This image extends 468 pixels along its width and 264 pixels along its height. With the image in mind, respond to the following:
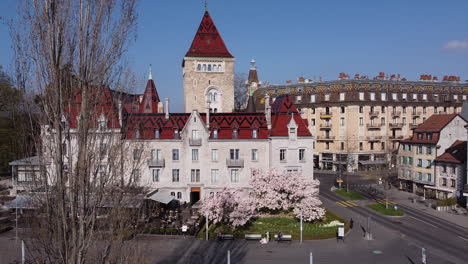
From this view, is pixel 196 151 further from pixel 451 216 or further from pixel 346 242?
pixel 451 216

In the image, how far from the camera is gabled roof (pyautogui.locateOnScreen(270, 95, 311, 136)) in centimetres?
4503

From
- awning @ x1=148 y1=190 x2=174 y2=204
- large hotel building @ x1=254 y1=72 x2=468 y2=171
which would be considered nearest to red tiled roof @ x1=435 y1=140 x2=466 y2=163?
large hotel building @ x1=254 y1=72 x2=468 y2=171

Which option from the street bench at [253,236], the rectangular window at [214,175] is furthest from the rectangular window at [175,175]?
the street bench at [253,236]

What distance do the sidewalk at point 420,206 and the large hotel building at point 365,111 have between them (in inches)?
770

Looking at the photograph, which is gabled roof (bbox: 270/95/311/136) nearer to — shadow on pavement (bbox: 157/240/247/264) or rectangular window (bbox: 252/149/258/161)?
rectangular window (bbox: 252/149/258/161)

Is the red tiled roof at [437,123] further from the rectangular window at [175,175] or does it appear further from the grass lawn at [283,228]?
the rectangular window at [175,175]

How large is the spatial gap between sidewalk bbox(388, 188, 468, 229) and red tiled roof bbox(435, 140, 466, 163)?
258 inches

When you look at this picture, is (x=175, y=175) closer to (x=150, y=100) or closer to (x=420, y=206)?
(x=150, y=100)

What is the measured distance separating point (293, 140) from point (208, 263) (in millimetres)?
21648

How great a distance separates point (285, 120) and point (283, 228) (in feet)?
49.1

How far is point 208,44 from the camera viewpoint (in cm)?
5706

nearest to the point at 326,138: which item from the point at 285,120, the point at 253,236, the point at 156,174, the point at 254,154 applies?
the point at 285,120

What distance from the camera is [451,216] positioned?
1609 inches

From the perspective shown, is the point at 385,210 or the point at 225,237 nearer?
the point at 225,237
